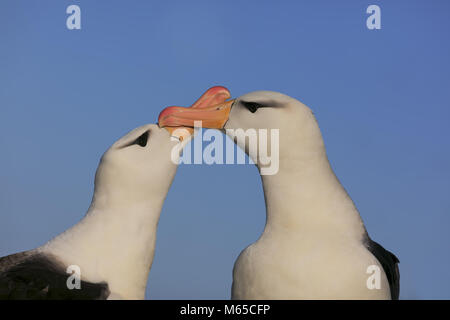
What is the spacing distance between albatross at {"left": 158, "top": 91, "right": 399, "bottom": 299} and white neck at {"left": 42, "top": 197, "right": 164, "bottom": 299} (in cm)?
77

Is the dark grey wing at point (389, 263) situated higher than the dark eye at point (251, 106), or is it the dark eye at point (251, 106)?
the dark eye at point (251, 106)

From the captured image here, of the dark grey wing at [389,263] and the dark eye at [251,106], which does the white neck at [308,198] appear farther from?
the dark eye at [251,106]

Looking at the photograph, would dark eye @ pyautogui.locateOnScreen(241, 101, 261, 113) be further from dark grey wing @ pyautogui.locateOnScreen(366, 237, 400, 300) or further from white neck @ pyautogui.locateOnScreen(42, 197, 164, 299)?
dark grey wing @ pyautogui.locateOnScreen(366, 237, 400, 300)

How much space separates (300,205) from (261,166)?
0.48 meters

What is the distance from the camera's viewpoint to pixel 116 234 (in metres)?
4.98

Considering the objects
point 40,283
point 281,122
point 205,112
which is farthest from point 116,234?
point 281,122

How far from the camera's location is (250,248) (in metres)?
4.67

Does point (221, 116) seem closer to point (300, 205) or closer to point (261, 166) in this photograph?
point (261, 166)

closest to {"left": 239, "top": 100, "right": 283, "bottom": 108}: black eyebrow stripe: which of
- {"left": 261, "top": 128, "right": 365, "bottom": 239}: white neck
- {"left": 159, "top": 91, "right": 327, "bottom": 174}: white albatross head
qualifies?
{"left": 159, "top": 91, "right": 327, "bottom": 174}: white albatross head

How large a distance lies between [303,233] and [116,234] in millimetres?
1475

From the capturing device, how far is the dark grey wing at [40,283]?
4.38 metres

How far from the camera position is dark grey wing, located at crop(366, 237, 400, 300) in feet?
15.0

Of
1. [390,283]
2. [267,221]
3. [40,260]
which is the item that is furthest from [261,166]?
[40,260]

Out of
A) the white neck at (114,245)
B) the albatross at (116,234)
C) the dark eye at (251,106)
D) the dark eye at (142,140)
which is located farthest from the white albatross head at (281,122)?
the white neck at (114,245)
